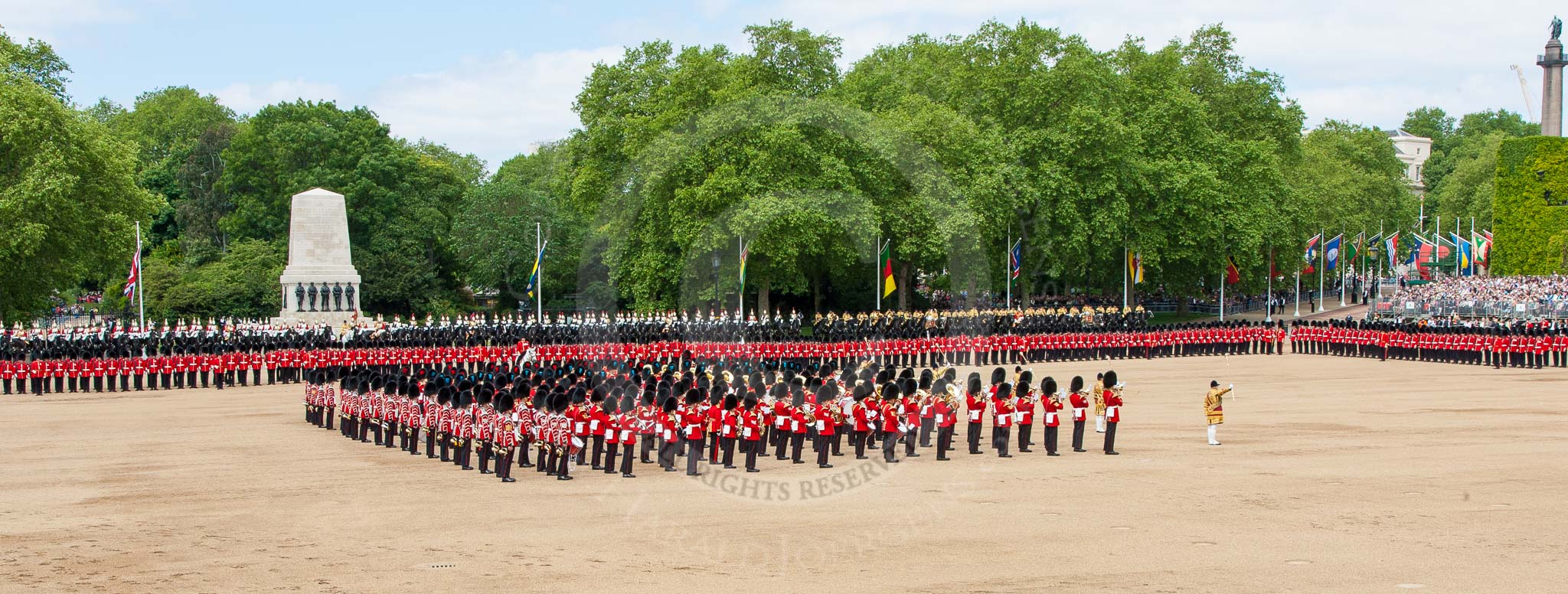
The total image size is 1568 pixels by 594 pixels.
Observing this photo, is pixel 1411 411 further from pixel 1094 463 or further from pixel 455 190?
pixel 455 190

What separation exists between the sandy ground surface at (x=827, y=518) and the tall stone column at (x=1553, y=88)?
46056 millimetres

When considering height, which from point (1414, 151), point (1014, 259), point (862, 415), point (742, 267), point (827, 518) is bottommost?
point (827, 518)

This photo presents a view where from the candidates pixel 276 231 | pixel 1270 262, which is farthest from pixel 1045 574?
pixel 276 231

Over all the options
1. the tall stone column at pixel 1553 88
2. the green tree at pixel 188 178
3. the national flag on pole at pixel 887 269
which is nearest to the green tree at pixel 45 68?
the green tree at pixel 188 178

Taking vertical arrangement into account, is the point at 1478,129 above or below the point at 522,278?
above

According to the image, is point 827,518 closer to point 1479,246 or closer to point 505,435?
point 505,435

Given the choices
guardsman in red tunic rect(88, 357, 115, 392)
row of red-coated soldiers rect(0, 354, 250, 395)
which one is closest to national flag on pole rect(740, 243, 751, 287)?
row of red-coated soldiers rect(0, 354, 250, 395)

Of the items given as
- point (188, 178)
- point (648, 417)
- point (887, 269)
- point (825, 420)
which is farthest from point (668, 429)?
point (188, 178)

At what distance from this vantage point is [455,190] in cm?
6203

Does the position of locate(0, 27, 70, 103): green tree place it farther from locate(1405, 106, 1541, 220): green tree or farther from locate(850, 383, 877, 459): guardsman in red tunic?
locate(1405, 106, 1541, 220): green tree

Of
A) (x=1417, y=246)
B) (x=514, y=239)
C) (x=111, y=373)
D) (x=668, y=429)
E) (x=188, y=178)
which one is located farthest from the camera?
(x=188, y=178)

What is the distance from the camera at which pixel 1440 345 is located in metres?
37.2

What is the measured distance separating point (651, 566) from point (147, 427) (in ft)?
48.7

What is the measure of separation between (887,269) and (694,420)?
2699 centimetres
